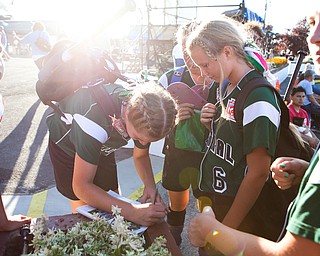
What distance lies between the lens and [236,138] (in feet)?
5.11

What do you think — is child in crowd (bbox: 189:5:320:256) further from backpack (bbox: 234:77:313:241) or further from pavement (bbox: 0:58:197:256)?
pavement (bbox: 0:58:197:256)

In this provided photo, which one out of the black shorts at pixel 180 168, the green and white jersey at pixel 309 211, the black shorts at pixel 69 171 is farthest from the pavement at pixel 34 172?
the green and white jersey at pixel 309 211

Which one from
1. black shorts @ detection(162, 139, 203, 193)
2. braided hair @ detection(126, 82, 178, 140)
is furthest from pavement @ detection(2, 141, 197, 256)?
braided hair @ detection(126, 82, 178, 140)

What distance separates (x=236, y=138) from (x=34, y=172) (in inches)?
118

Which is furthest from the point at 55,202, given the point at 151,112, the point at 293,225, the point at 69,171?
the point at 293,225

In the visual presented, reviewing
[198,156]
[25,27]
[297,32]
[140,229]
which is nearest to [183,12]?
[198,156]

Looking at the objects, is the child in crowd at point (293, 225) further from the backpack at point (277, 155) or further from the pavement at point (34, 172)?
the pavement at point (34, 172)

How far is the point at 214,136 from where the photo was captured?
1720 millimetres

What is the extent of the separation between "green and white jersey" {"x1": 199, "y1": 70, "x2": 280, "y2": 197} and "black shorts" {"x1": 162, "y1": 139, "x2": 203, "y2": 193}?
0.37m

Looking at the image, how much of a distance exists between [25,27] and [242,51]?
34424mm

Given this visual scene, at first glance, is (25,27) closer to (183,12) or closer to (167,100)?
(183,12)

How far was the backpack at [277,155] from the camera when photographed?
1493 mm

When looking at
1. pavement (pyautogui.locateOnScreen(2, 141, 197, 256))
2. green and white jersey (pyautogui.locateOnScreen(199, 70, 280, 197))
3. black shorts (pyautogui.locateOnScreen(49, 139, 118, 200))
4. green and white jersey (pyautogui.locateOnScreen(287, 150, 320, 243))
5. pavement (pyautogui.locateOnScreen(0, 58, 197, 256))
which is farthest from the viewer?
pavement (pyautogui.locateOnScreen(0, 58, 197, 256))

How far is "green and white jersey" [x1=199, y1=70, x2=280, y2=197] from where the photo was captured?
4.66ft
